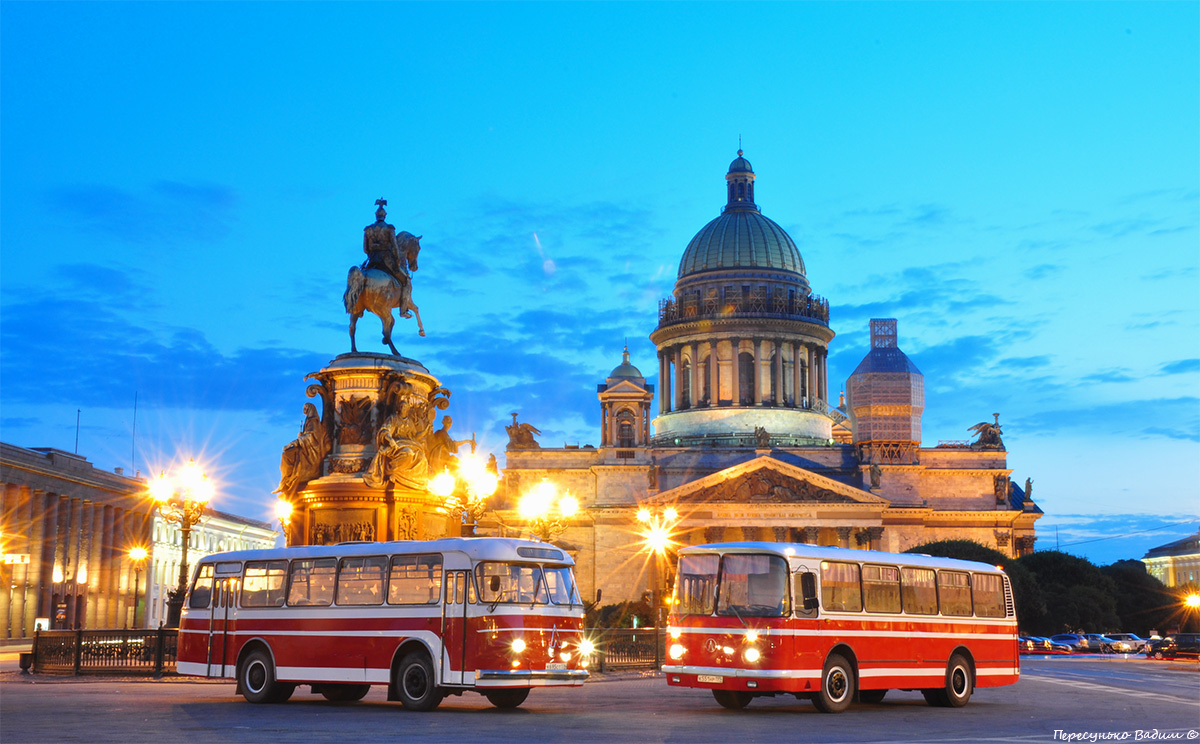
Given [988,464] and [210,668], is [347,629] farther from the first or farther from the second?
[988,464]

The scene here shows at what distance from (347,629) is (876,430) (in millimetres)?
82970

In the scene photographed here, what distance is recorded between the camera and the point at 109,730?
56.2 ft

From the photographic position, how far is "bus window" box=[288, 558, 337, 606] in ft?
74.7

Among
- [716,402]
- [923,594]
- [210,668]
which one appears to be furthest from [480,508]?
[716,402]

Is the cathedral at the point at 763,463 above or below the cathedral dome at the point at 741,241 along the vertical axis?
below

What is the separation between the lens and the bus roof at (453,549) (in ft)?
70.7

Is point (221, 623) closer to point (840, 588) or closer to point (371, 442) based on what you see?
point (371, 442)

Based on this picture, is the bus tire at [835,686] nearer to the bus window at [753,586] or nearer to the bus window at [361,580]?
the bus window at [753,586]

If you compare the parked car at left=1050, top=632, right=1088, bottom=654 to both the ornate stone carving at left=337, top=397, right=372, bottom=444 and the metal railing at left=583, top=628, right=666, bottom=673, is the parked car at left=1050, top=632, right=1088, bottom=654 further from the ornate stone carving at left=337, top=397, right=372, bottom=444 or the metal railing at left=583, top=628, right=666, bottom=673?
the ornate stone carving at left=337, top=397, right=372, bottom=444

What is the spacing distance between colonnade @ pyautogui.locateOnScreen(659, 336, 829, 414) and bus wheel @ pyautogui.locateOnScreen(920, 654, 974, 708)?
87.7 metres

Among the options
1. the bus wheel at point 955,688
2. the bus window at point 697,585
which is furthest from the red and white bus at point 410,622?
the bus wheel at point 955,688

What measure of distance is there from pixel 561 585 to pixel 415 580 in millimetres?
2459

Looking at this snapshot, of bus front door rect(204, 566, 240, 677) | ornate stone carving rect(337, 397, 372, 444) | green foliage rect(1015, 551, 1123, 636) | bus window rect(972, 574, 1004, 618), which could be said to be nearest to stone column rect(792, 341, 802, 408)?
green foliage rect(1015, 551, 1123, 636)

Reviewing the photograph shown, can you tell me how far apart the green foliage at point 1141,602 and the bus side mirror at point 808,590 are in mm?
85647
